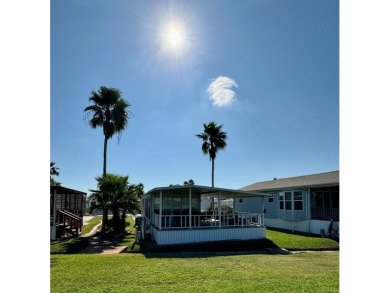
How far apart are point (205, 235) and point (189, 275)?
5.44 m

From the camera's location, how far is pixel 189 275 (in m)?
5.27

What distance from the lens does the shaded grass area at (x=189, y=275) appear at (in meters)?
4.40

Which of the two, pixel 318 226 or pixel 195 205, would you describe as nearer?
pixel 195 205

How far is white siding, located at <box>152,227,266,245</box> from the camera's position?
Result: 1008cm

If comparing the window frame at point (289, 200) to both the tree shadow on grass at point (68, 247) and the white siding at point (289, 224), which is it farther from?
the tree shadow on grass at point (68, 247)

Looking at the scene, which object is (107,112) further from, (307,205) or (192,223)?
(307,205)

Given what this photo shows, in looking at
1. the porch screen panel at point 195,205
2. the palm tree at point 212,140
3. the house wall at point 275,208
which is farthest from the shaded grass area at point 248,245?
the palm tree at point 212,140

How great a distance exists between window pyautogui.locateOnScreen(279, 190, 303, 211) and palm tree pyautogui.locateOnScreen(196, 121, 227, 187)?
7.77 meters

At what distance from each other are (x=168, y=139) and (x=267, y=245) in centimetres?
602

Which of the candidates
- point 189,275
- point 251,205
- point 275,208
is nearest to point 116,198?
point 189,275

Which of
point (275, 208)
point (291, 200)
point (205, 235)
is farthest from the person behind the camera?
point (275, 208)

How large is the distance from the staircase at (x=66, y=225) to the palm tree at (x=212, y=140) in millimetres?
12450
